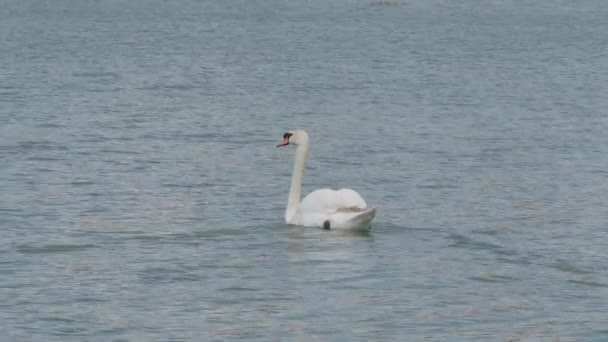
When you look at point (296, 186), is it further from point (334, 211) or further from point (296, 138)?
point (334, 211)

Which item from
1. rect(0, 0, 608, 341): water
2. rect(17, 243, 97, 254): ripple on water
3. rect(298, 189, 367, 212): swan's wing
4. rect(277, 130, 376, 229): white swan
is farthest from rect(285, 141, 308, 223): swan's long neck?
rect(17, 243, 97, 254): ripple on water

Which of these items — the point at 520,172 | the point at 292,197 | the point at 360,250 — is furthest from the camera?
the point at 520,172

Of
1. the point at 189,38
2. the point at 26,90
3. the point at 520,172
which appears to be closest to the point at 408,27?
the point at 189,38

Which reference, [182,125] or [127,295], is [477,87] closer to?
[182,125]

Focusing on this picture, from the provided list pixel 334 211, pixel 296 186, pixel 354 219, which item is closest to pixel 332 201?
pixel 334 211

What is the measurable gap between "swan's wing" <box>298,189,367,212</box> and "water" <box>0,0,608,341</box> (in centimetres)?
39

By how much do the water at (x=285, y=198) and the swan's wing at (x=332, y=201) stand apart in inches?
15.2

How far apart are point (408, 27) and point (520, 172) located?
72.9 m

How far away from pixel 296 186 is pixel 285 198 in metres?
3.41

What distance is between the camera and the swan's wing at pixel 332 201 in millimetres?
23625

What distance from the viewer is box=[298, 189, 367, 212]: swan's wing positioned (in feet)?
77.5

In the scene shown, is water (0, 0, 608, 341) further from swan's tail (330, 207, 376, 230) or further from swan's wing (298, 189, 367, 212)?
swan's wing (298, 189, 367, 212)

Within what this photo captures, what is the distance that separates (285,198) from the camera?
28.5m

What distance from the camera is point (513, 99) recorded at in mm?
50406
